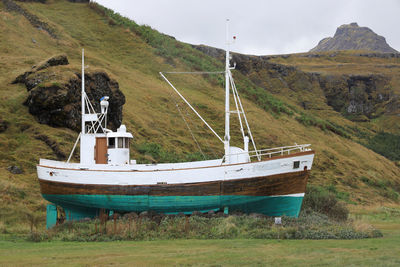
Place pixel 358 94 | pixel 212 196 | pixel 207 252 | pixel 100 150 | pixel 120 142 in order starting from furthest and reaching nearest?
pixel 358 94, pixel 100 150, pixel 120 142, pixel 212 196, pixel 207 252

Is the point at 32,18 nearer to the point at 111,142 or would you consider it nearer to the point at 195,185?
the point at 111,142

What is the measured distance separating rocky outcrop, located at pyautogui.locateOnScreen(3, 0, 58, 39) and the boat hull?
50.5 metres

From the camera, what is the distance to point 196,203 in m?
24.3

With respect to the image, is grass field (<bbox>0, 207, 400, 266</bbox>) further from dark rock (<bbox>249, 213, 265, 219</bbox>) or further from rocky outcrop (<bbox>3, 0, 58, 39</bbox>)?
rocky outcrop (<bbox>3, 0, 58, 39</bbox>)

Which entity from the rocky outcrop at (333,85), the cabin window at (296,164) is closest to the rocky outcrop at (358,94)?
the rocky outcrop at (333,85)

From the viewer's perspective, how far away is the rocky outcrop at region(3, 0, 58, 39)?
6969cm

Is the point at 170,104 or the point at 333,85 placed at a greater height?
the point at 333,85

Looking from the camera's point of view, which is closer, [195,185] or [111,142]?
[195,185]

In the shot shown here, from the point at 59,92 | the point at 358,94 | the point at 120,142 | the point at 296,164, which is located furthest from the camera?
the point at 358,94

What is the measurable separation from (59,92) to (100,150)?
10.9 m

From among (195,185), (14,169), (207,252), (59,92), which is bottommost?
(207,252)

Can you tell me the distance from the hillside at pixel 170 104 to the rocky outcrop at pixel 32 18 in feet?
0.98

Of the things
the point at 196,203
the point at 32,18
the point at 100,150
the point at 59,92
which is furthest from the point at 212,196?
the point at 32,18

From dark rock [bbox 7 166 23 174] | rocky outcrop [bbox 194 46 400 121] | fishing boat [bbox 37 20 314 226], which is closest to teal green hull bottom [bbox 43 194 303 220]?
fishing boat [bbox 37 20 314 226]
